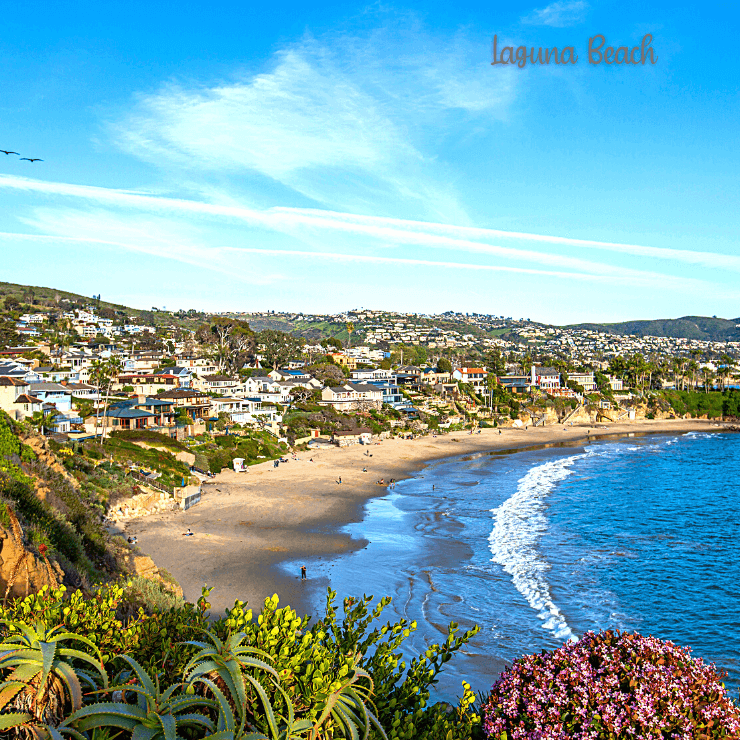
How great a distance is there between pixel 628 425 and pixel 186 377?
81695 millimetres

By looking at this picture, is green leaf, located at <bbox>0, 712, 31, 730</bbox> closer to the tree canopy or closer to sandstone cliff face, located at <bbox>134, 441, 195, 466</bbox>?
sandstone cliff face, located at <bbox>134, 441, 195, 466</bbox>

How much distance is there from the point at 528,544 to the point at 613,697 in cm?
2850

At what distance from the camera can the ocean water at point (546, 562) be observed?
21.5 m

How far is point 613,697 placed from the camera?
638 centimetres

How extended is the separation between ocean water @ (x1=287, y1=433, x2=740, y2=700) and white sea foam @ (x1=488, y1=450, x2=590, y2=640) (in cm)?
10

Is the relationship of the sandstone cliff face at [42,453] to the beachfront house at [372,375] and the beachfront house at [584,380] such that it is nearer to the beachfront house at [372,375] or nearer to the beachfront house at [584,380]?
the beachfront house at [372,375]

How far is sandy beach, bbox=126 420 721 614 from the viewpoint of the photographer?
2686 cm

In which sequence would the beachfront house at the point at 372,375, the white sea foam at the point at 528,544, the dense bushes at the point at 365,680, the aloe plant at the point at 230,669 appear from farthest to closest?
1. the beachfront house at the point at 372,375
2. the white sea foam at the point at 528,544
3. the dense bushes at the point at 365,680
4. the aloe plant at the point at 230,669

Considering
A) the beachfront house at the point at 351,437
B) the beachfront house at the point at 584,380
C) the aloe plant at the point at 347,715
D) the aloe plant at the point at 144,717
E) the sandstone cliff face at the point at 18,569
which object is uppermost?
the aloe plant at the point at 144,717

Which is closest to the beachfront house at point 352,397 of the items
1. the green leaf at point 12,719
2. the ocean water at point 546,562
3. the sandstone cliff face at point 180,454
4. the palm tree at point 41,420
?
the ocean water at point 546,562

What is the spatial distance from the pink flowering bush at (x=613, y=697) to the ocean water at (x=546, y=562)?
1203 centimetres

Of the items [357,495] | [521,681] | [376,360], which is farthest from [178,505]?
[376,360]

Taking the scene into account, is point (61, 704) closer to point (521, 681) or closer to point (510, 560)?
point (521, 681)

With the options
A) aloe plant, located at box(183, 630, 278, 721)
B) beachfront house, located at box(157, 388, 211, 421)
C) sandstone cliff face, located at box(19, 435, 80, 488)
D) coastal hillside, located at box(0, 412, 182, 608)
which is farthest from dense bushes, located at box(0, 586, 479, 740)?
beachfront house, located at box(157, 388, 211, 421)
